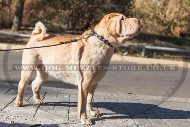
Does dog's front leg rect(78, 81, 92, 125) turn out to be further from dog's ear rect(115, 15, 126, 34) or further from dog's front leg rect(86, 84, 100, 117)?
dog's ear rect(115, 15, 126, 34)

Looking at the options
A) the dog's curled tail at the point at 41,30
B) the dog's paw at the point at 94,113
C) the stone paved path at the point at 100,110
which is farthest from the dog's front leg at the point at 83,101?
the dog's curled tail at the point at 41,30

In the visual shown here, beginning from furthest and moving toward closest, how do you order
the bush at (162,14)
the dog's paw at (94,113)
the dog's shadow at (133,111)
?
the bush at (162,14)
the dog's shadow at (133,111)
the dog's paw at (94,113)

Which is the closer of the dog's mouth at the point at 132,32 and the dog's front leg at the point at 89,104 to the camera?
the dog's mouth at the point at 132,32

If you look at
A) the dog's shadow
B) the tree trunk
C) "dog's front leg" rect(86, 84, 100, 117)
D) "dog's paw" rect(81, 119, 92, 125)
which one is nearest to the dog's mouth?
"dog's front leg" rect(86, 84, 100, 117)

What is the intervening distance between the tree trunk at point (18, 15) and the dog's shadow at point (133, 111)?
15817 millimetres

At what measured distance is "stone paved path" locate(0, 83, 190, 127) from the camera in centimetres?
700

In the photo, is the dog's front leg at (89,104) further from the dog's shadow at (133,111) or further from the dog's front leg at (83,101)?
the dog's front leg at (83,101)

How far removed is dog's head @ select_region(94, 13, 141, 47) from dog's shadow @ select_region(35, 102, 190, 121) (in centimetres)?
147

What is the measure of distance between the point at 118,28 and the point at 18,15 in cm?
1787

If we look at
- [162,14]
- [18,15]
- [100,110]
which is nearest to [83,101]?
[100,110]

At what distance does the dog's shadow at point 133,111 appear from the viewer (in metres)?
7.88

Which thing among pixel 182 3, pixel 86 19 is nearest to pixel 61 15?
pixel 86 19

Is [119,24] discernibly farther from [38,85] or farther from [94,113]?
[38,85]

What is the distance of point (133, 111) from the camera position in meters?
8.31
